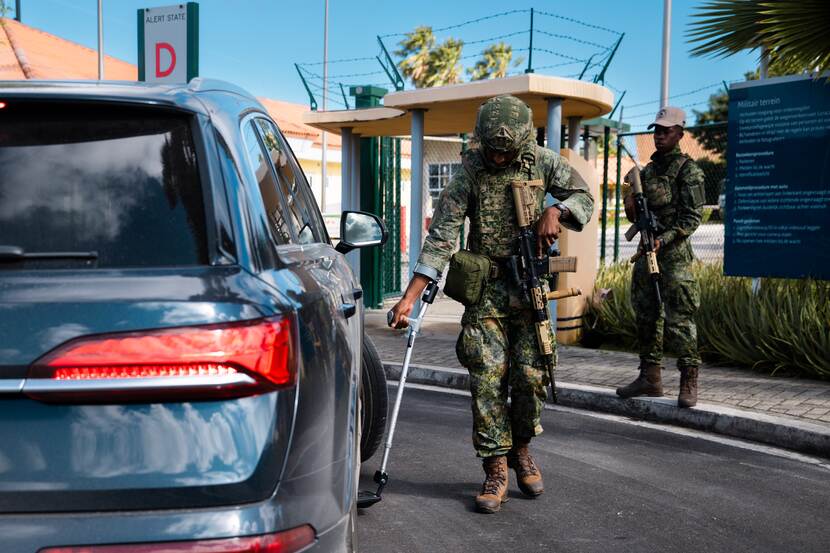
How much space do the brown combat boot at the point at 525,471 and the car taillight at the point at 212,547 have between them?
294cm

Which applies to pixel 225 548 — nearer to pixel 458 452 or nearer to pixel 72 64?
pixel 458 452

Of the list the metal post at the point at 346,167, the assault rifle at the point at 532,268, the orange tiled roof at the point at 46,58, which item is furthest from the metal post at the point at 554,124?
the orange tiled roof at the point at 46,58

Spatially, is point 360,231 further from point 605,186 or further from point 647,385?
point 605,186

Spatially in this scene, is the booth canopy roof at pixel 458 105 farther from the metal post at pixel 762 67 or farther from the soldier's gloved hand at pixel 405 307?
the soldier's gloved hand at pixel 405 307

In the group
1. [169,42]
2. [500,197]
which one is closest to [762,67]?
[169,42]

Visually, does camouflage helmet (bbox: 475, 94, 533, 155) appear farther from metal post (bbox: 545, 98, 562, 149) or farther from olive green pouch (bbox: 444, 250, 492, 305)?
metal post (bbox: 545, 98, 562, 149)

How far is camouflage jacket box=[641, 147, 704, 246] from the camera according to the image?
259 inches

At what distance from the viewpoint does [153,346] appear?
76.1 inches

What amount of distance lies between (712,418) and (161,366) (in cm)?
527

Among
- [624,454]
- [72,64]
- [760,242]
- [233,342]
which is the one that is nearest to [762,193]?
[760,242]

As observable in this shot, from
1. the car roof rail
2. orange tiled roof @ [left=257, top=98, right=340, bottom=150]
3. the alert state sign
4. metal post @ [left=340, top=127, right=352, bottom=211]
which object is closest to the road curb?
the car roof rail

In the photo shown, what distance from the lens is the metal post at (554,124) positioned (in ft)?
31.9

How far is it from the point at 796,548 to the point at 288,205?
266 centimetres

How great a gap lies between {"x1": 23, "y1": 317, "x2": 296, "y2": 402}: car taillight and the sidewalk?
15.8 ft
